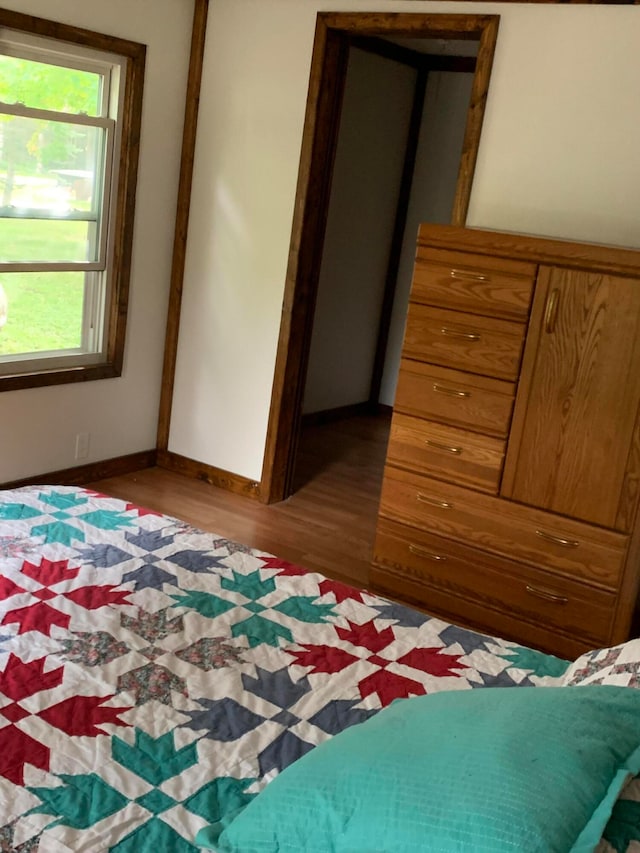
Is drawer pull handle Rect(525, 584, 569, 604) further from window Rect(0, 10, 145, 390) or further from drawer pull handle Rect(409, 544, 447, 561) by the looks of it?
window Rect(0, 10, 145, 390)

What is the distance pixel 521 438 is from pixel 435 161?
11.6ft

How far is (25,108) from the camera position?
361 centimetres

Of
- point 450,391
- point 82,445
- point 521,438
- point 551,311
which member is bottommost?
point 82,445

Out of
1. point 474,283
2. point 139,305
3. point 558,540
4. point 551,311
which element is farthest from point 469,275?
point 139,305

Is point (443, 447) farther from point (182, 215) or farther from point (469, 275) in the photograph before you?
point (182, 215)

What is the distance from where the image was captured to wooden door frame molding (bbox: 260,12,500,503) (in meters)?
3.55

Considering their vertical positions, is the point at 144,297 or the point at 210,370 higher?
the point at 144,297

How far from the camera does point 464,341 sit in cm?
315

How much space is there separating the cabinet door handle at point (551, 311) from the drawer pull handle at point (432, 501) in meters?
0.73

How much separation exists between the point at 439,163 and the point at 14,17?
3299mm

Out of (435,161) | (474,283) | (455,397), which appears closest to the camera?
(474,283)

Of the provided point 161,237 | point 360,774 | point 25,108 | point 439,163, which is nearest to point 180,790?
point 360,774

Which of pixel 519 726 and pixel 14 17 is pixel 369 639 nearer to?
pixel 519 726

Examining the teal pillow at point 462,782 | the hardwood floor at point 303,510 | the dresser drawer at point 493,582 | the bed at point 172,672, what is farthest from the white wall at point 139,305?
the teal pillow at point 462,782
